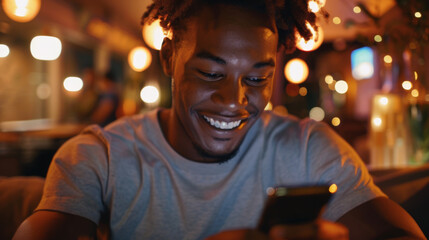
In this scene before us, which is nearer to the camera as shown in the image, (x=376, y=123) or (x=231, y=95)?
(x=231, y=95)

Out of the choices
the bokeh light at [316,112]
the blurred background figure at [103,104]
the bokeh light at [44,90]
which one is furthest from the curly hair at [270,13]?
the bokeh light at [316,112]

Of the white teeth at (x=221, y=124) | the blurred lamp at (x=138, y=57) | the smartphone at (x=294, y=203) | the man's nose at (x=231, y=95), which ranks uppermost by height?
the blurred lamp at (x=138, y=57)

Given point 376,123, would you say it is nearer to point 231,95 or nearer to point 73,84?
point 231,95

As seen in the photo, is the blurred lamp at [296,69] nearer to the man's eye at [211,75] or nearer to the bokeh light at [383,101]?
the bokeh light at [383,101]

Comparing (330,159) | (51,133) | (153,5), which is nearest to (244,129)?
(330,159)

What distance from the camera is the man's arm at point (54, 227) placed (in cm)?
112

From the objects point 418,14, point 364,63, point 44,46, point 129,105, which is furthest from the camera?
point 129,105

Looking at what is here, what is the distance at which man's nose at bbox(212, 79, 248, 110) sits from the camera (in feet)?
4.27

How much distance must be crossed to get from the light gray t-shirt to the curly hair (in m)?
0.40

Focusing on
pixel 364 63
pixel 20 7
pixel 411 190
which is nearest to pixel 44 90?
pixel 20 7

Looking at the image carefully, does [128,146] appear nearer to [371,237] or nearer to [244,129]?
[244,129]

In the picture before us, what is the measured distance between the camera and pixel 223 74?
131 cm

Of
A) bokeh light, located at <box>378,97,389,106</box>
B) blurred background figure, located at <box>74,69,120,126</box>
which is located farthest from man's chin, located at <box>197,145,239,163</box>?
blurred background figure, located at <box>74,69,120,126</box>

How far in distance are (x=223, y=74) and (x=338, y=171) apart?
0.53 metres
